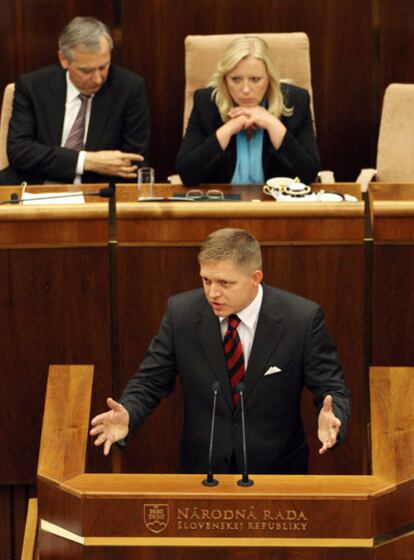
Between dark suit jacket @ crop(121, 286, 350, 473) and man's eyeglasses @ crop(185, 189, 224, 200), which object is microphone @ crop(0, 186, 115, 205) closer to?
man's eyeglasses @ crop(185, 189, 224, 200)

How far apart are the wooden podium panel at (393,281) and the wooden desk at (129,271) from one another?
1.0 inches

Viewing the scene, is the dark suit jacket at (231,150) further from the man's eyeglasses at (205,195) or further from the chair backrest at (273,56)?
the chair backrest at (273,56)

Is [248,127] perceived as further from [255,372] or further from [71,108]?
[255,372]

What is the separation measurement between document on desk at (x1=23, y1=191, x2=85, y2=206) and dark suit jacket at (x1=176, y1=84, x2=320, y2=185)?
0.24m

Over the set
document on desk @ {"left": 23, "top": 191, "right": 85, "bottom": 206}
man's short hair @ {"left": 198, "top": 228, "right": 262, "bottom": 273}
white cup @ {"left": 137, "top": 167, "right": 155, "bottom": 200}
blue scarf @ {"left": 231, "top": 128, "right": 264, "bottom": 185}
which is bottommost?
man's short hair @ {"left": 198, "top": 228, "right": 262, "bottom": 273}

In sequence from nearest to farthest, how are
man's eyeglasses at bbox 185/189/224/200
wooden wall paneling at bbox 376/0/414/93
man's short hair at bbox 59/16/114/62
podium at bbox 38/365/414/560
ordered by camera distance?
podium at bbox 38/365/414/560 < man's eyeglasses at bbox 185/189/224/200 < man's short hair at bbox 59/16/114/62 < wooden wall paneling at bbox 376/0/414/93

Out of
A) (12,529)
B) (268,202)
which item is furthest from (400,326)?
(12,529)

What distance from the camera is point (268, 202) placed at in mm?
1930

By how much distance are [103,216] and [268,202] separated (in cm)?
26

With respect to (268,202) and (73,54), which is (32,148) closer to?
(73,54)

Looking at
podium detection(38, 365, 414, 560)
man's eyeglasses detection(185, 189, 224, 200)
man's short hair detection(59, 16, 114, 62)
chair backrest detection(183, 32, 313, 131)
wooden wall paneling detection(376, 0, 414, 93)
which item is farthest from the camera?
wooden wall paneling detection(376, 0, 414, 93)

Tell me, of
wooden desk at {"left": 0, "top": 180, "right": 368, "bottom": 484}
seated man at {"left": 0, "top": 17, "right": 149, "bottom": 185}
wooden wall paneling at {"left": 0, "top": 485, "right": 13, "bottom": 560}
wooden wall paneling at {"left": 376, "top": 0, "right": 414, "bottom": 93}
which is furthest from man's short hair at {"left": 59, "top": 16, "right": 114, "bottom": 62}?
wooden wall paneling at {"left": 0, "top": 485, "right": 13, "bottom": 560}

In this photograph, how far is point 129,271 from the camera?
1926 millimetres

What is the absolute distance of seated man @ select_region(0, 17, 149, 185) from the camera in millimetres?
2412
